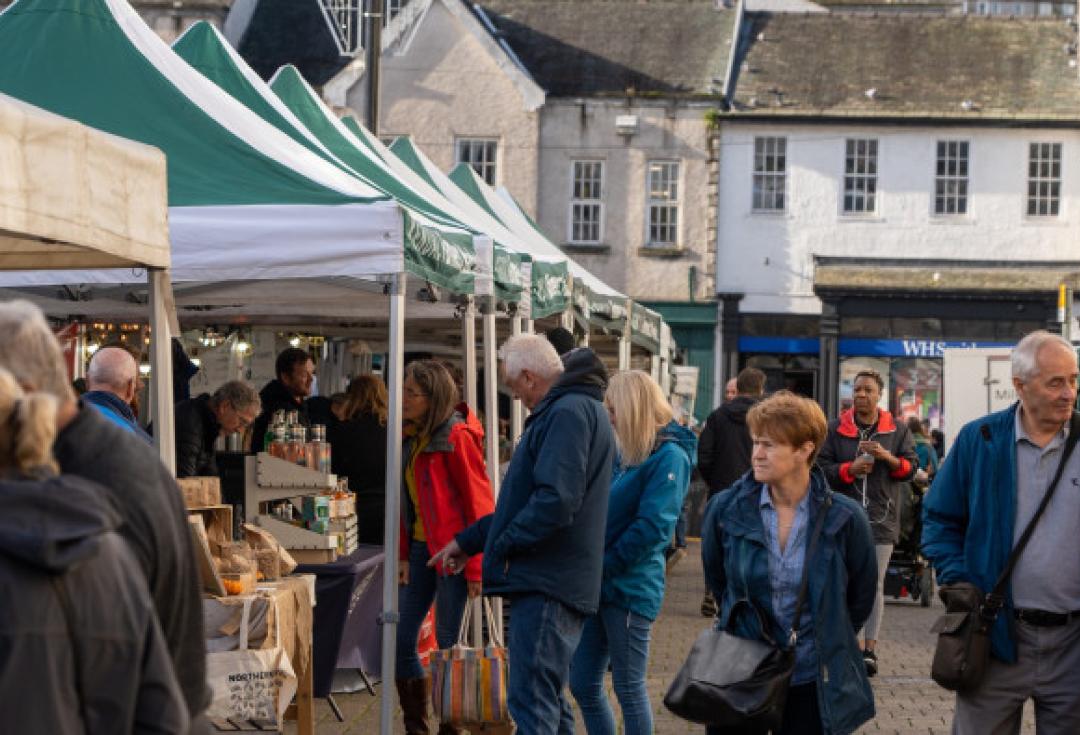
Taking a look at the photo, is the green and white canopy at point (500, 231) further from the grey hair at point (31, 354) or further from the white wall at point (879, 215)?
the white wall at point (879, 215)

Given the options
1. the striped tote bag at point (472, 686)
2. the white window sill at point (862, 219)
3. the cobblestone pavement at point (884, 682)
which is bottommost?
the cobblestone pavement at point (884, 682)

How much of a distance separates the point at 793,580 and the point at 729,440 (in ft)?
29.9

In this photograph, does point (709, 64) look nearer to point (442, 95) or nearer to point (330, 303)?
point (442, 95)

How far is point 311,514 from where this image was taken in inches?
372

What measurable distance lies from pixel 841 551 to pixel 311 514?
3.90 meters

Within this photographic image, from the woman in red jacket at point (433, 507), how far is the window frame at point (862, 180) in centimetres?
3363

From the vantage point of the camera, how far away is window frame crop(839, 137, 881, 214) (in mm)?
41750

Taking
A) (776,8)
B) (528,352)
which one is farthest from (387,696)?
(776,8)

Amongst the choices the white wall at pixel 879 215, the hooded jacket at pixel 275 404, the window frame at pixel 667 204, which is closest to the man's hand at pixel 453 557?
the hooded jacket at pixel 275 404

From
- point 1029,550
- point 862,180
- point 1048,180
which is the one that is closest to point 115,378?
point 1029,550

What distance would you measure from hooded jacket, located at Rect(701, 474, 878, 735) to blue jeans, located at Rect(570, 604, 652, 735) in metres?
1.28

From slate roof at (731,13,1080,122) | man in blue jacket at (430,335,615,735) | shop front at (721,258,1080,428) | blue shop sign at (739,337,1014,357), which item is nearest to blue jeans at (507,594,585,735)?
man in blue jacket at (430,335,615,735)

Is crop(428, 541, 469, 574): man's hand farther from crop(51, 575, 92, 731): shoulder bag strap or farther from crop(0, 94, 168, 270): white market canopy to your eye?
crop(51, 575, 92, 731): shoulder bag strap

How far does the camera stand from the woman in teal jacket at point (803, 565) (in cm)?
601
